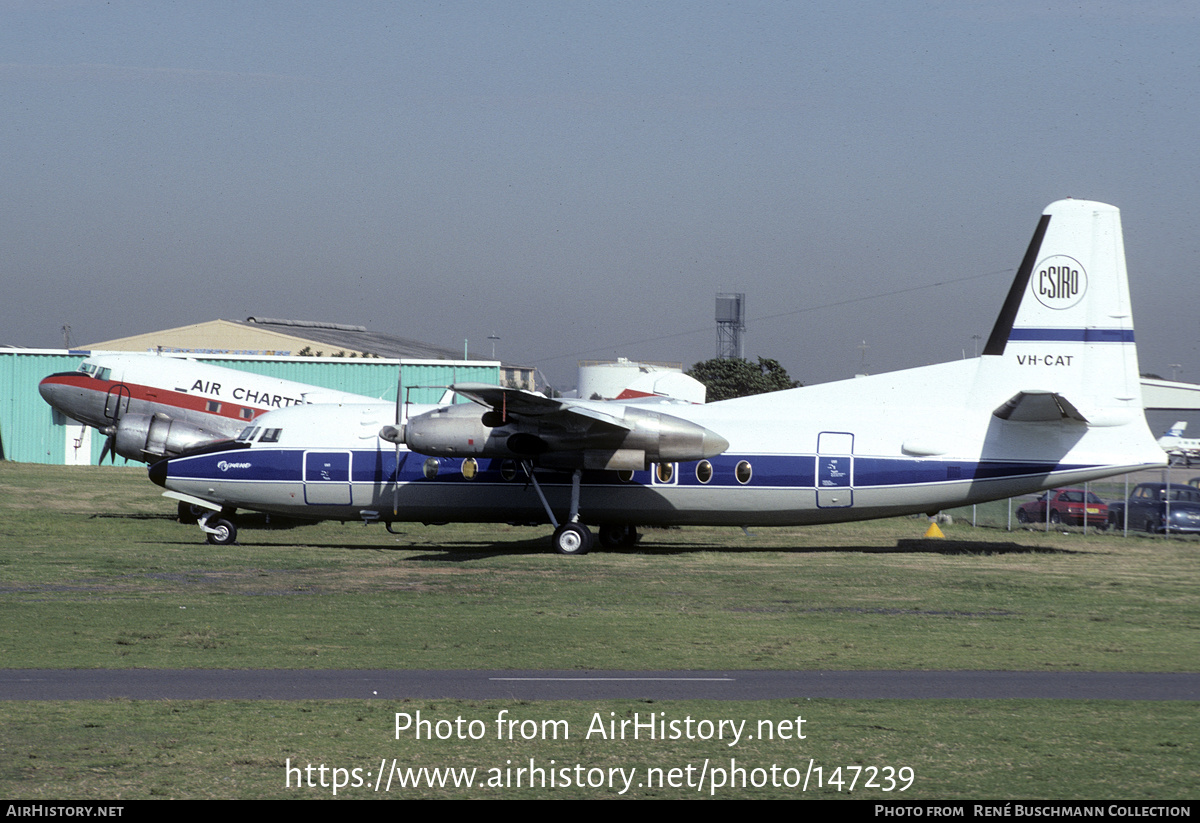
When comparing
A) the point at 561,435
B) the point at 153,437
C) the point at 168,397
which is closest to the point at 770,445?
the point at 561,435

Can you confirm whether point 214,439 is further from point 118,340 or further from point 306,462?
point 118,340

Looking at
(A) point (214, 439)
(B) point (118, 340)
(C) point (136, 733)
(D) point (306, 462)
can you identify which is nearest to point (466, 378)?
(A) point (214, 439)

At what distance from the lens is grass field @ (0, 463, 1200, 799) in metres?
8.78

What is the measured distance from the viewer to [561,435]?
24016mm

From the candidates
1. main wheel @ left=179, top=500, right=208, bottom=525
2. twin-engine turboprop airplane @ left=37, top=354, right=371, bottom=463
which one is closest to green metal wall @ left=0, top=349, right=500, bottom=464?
twin-engine turboprop airplane @ left=37, top=354, right=371, bottom=463

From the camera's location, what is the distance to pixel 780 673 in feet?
41.4

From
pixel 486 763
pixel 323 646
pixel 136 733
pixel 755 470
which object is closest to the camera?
pixel 486 763

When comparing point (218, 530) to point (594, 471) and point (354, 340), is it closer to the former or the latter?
point (594, 471)

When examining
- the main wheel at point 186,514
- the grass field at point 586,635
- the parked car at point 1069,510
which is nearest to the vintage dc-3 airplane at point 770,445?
the grass field at point 586,635

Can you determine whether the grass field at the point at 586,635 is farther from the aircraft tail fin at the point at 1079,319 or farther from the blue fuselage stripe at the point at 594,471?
the aircraft tail fin at the point at 1079,319

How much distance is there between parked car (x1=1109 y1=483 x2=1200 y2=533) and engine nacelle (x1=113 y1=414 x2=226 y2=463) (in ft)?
84.4

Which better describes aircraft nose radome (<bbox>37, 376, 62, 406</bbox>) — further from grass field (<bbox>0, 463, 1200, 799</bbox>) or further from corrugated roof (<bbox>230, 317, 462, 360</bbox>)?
corrugated roof (<bbox>230, 317, 462, 360</bbox>)

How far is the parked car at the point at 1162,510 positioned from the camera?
102ft

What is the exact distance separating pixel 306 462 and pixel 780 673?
15437 mm
